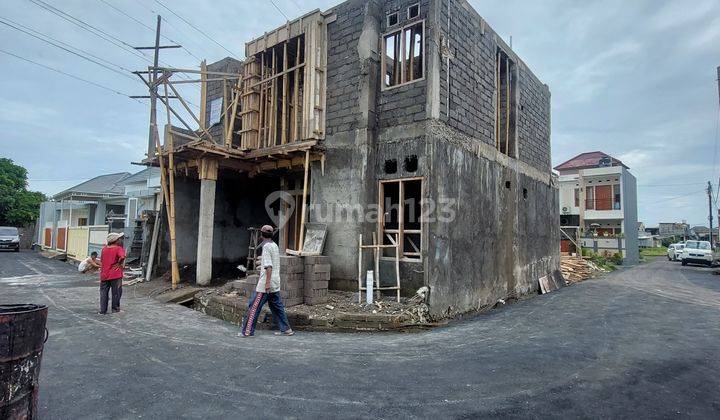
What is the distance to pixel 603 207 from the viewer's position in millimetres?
31969

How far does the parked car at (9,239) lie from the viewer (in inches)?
1112

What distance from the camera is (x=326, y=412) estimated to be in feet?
12.6

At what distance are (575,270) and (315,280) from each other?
14953 millimetres

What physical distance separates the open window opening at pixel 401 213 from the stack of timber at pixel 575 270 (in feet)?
29.2

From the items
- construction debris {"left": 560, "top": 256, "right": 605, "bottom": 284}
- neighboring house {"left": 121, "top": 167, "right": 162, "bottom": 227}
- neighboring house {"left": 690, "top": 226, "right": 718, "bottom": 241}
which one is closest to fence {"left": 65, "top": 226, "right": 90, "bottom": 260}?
neighboring house {"left": 121, "top": 167, "right": 162, "bottom": 227}

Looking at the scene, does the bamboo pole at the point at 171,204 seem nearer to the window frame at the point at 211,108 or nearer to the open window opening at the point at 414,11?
the window frame at the point at 211,108

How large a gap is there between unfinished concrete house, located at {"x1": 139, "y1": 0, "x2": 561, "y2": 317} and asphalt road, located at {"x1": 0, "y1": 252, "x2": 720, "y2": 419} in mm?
2232

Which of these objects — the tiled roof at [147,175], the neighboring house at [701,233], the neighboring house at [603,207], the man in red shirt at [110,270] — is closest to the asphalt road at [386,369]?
the man in red shirt at [110,270]

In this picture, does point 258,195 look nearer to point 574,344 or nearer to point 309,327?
point 309,327

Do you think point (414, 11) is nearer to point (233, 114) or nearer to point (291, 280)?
point (233, 114)

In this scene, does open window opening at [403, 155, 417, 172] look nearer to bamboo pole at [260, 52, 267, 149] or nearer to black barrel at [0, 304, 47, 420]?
bamboo pole at [260, 52, 267, 149]

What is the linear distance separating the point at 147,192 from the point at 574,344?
90.8 feet

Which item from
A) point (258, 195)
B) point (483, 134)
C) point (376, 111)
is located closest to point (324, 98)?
point (376, 111)

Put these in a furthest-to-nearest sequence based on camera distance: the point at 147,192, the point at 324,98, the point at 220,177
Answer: the point at 147,192, the point at 220,177, the point at 324,98
